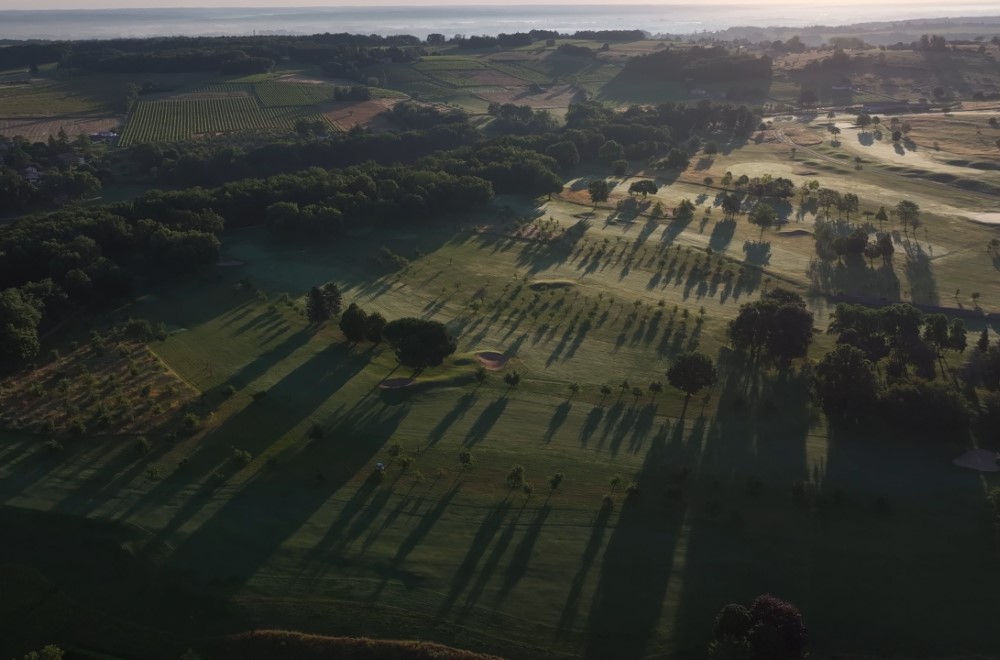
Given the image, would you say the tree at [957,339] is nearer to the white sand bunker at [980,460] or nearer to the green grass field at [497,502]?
the green grass field at [497,502]

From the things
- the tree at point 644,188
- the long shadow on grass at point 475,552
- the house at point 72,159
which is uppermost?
the house at point 72,159

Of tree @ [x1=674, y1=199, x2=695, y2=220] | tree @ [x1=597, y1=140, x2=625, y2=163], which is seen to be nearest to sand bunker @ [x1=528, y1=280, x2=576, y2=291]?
tree @ [x1=674, y1=199, x2=695, y2=220]

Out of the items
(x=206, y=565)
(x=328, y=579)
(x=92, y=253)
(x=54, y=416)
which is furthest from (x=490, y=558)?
(x=92, y=253)

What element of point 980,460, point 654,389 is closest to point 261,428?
point 654,389

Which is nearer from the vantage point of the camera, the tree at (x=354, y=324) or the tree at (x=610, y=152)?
the tree at (x=354, y=324)

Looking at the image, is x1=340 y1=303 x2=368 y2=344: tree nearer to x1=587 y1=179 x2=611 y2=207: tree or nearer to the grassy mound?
the grassy mound

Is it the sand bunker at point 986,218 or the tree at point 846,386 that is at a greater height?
the sand bunker at point 986,218

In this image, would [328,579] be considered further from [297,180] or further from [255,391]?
[297,180]

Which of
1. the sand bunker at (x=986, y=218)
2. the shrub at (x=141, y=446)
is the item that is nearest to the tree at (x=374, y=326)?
the shrub at (x=141, y=446)

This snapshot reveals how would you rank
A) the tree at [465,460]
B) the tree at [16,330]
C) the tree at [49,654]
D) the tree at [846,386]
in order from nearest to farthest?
the tree at [49,654] → the tree at [465,460] → the tree at [846,386] → the tree at [16,330]
